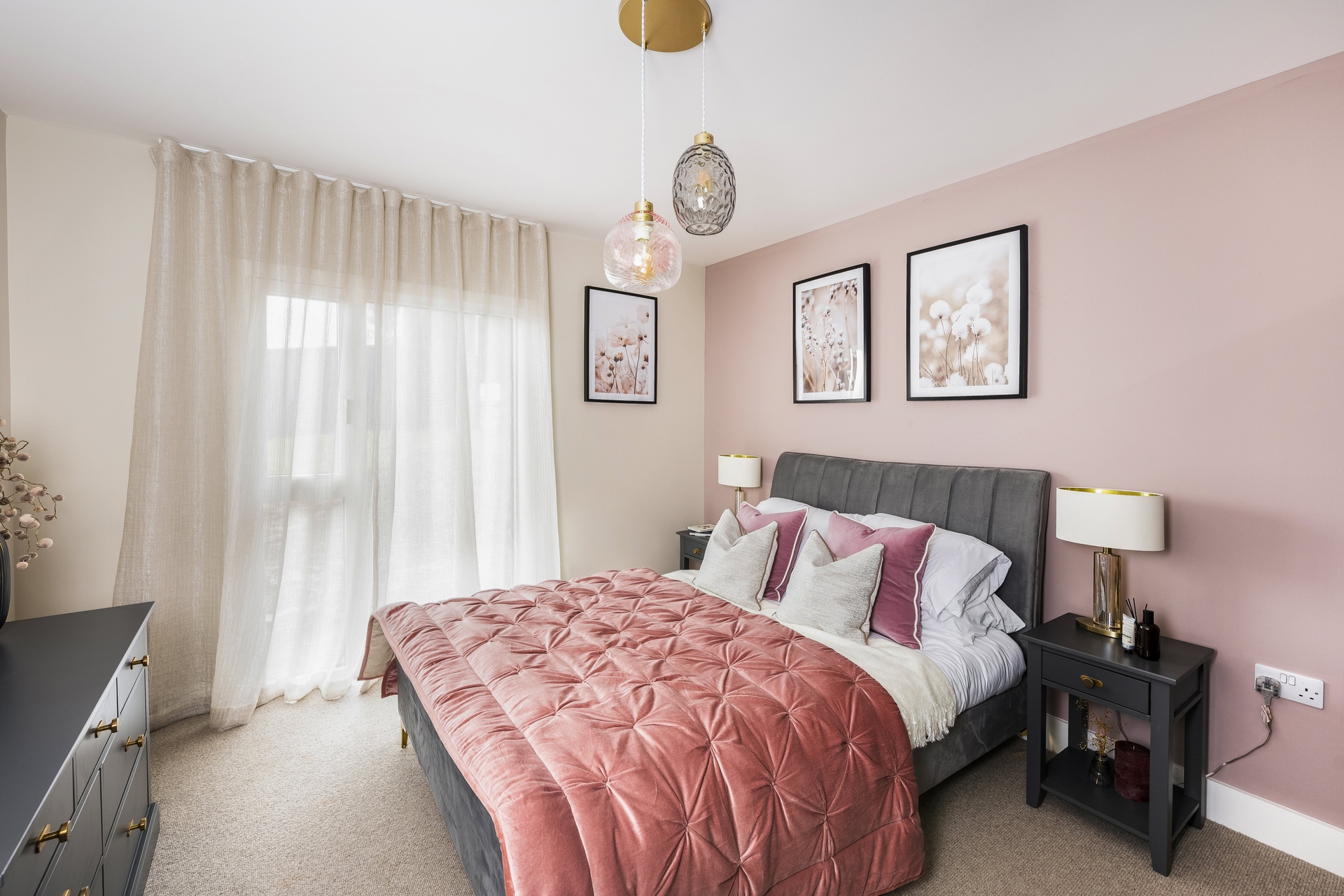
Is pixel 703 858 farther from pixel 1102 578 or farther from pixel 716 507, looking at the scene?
pixel 716 507

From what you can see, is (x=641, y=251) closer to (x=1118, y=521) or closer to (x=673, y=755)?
(x=673, y=755)

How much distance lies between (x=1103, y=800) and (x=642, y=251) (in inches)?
96.8

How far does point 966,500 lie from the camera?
2.71m

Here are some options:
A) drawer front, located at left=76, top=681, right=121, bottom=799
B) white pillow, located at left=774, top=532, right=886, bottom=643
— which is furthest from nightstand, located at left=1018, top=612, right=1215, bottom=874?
drawer front, located at left=76, top=681, right=121, bottom=799

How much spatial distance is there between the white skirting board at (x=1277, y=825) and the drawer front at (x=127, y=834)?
11.0 feet

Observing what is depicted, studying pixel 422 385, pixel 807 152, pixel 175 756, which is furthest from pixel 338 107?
pixel 175 756

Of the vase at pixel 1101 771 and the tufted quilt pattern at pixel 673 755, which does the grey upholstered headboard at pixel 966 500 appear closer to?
the vase at pixel 1101 771

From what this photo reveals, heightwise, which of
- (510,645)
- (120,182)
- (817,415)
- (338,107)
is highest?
(338,107)

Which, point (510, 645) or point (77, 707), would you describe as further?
point (510, 645)

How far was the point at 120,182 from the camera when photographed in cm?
250

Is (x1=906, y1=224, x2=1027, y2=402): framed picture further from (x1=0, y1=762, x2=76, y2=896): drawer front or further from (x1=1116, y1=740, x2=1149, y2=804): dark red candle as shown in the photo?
(x1=0, y1=762, x2=76, y2=896): drawer front

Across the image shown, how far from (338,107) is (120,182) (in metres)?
1.13

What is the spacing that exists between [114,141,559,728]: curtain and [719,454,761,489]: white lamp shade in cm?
120

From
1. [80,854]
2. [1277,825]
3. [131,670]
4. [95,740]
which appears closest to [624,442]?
[131,670]
